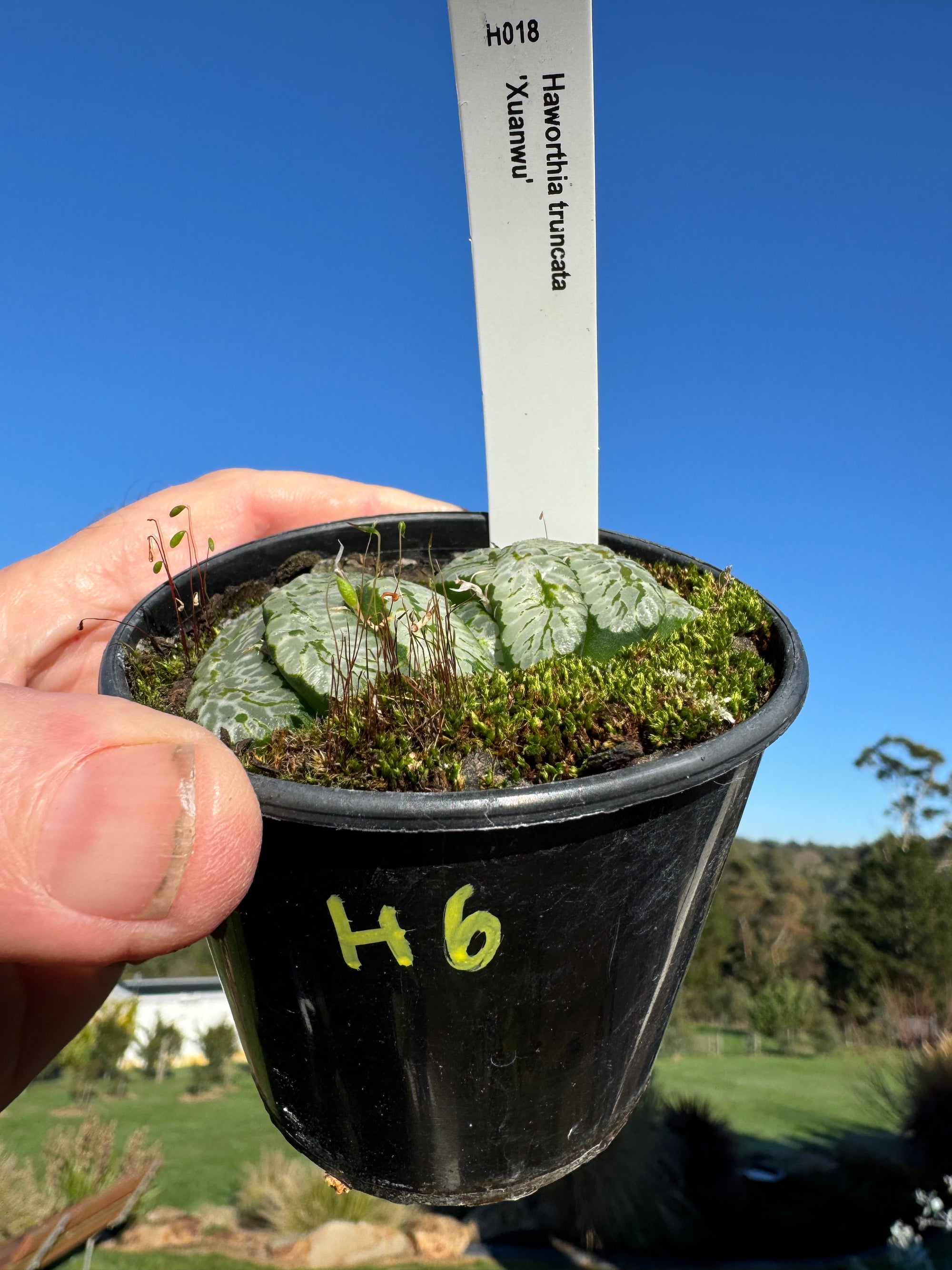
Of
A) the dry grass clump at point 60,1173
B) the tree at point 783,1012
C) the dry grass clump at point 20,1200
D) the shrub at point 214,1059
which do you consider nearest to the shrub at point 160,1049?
the shrub at point 214,1059

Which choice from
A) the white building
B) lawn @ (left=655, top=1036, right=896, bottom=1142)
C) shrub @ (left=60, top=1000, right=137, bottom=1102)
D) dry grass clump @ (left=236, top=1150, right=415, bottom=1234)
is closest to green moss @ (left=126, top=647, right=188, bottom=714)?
dry grass clump @ (left=236, top=1150, right=415, bottom=1234)

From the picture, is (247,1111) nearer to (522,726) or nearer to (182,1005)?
(182,1005)

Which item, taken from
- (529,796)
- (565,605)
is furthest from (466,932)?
(565,605)

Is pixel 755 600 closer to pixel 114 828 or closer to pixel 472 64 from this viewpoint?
pixel 472 64

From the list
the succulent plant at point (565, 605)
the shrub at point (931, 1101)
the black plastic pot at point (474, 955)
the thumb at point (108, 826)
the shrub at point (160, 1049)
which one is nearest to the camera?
the thumb at point (108, 826)

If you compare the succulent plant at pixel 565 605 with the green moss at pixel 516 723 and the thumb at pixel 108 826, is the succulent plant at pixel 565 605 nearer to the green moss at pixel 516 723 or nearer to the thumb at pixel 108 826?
the green moss at pixel 516 723

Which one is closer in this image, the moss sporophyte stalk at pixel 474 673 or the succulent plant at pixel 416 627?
the moss sporophyte stalk at pixel 474 673
